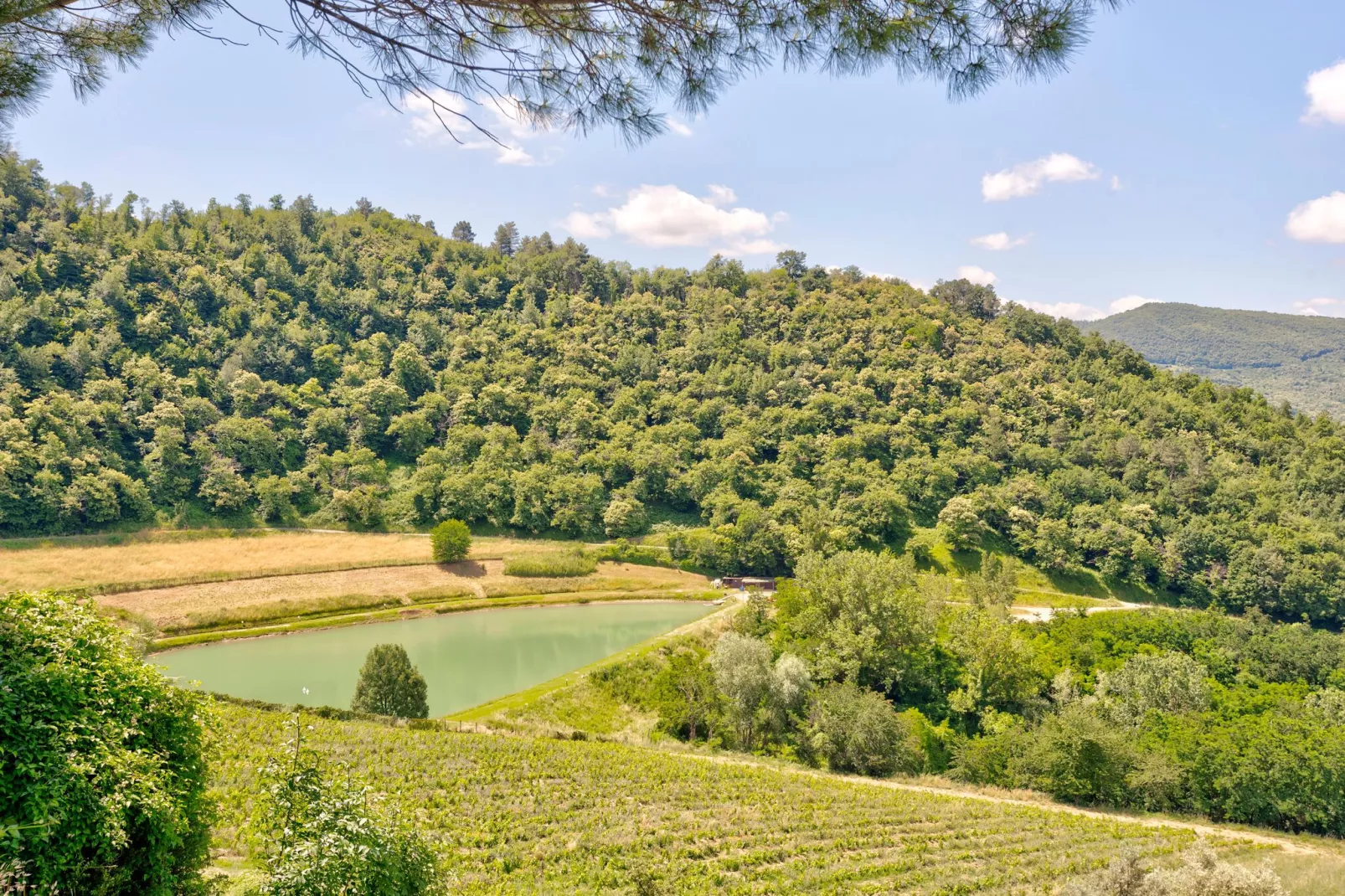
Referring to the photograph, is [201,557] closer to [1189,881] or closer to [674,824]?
[674,824]

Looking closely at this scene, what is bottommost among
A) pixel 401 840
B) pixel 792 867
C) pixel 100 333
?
pixel 792 867

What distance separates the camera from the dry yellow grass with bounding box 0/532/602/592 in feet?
127

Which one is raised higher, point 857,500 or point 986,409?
point 986,409

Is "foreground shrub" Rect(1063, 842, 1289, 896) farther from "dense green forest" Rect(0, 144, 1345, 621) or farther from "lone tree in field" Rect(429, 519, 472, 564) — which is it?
"lone tree in field" Rect(429, 519, 472, 564)

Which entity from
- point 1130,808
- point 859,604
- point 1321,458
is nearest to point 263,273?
point 859,604

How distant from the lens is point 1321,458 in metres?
60.5

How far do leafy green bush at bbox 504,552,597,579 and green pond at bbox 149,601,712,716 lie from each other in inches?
200

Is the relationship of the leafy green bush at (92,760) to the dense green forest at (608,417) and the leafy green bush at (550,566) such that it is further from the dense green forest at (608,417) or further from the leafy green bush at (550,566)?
the dense green forest at (608,417)

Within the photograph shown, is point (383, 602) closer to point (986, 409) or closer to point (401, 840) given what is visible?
point (401, 840)

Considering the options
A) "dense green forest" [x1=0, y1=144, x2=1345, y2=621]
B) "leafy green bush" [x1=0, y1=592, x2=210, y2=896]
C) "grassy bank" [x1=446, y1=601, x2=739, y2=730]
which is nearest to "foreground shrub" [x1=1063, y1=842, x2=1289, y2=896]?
"leafy green bush" [x1=0, y1=592, x2=210, y2=896]

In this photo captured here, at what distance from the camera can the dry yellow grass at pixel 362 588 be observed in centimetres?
3609

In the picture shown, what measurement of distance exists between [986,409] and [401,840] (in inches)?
2924

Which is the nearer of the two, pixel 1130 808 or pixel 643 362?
pixel 1130 808

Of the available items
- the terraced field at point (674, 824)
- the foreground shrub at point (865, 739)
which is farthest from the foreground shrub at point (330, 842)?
the foreground shrub at point (865, 739)
